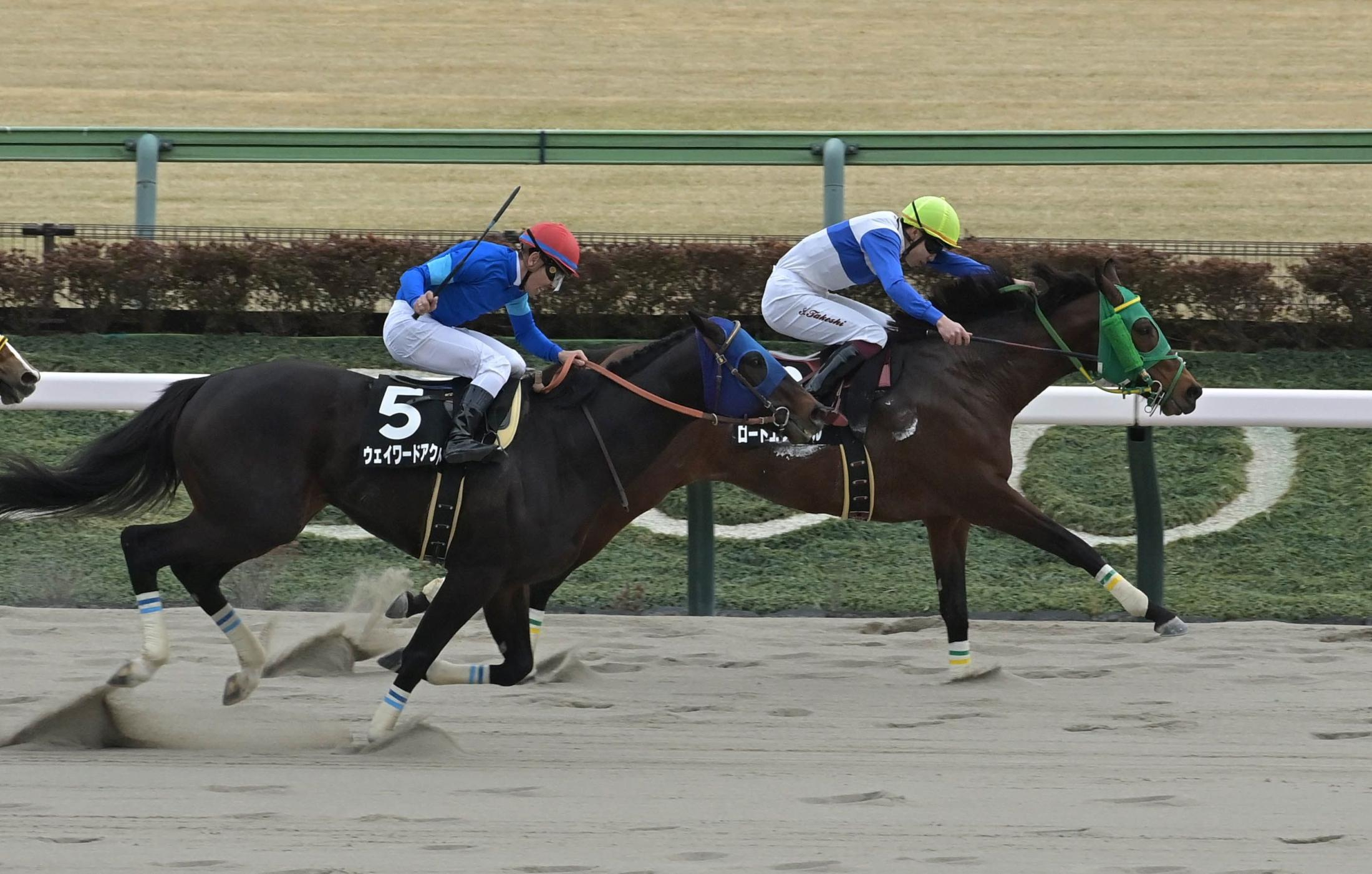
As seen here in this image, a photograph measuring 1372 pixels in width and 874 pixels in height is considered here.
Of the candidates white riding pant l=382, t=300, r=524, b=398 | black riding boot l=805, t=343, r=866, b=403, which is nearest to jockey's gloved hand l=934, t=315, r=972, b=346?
black riding boot l=805, t=343, r=866, b=403

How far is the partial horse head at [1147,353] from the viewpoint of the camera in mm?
6355

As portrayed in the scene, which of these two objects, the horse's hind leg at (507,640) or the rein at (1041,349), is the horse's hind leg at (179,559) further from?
the rein at (1041,349)

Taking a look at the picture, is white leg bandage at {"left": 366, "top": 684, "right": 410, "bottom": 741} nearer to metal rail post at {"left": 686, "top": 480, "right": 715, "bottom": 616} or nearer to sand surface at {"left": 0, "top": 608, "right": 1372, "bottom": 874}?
sand surface at {"left": 0, "top": 608, "right": 1372, "bottom": 874}

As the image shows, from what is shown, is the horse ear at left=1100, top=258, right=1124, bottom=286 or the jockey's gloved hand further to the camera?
the horse ear at left=1100, top=258, right=1124, bottom=286

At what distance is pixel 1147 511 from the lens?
7.01 metres

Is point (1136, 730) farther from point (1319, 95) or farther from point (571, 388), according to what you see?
point (1319, 95)

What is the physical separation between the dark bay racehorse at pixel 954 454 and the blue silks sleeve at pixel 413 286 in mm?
1038

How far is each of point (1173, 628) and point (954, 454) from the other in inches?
39.4

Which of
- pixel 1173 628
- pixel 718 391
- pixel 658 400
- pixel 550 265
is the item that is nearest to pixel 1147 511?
pixel 1173 628

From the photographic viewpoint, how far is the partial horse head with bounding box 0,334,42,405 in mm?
6176

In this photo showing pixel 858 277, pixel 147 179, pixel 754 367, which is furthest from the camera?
pixel 147 179

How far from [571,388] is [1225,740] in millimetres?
2290

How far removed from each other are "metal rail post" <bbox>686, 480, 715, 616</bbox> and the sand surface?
0.15m

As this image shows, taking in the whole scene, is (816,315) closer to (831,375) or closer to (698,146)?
(831,375)
